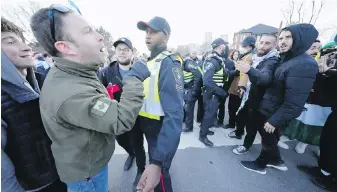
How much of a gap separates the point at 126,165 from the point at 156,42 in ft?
7.29

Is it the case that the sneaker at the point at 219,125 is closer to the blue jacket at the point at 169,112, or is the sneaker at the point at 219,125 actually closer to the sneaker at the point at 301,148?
the sneaker at the point at 301,148

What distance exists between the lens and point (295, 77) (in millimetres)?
2084

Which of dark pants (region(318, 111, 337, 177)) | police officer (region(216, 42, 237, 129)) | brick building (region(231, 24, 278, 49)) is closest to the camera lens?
dark pants (region(318, 111, 337, 177))

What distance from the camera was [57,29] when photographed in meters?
1.04

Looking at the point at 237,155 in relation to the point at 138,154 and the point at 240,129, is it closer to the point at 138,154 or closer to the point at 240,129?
the point at 240,129

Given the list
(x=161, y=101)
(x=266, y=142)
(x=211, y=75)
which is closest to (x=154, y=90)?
(x=161, y=101)

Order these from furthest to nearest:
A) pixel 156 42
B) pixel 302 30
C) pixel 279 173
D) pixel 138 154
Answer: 1. pixel 279 173
2. pixel 138 154
3. pixel 302 30
4. pixel 156 42

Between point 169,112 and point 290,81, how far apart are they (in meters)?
1.74

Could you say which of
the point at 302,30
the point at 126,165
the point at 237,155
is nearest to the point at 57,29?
the point at 126,165

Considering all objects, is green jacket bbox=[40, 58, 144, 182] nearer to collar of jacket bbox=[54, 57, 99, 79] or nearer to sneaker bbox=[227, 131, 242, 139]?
collar of jacket bbox=[54, 57, 99, 79]

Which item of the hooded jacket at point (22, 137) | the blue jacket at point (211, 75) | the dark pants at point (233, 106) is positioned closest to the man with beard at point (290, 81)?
the blue jacket at point (211, 75)

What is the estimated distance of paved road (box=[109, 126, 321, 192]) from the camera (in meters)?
2.48

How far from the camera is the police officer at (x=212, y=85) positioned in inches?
139

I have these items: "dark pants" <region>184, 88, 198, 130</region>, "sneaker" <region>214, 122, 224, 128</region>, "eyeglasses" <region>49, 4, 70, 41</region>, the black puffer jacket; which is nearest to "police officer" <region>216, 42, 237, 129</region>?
"sneaker" <region>214, 122, 224, 128</region>
